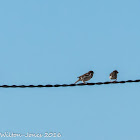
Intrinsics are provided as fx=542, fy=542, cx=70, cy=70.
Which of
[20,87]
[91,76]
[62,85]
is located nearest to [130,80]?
[62,85]

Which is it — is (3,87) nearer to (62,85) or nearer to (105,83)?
(62,85)

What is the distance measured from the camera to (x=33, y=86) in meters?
18.0

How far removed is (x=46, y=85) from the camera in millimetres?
17875

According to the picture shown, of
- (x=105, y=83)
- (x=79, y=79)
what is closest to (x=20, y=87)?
(x=105, y=83)

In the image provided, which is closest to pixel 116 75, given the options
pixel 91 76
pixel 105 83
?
pixel 91 76

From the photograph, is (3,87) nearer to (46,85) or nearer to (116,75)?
(46,85)

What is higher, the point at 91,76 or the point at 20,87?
the point at 91,76

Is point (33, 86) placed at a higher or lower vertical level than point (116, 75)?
lower

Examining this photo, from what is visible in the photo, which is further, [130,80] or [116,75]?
[116,75]

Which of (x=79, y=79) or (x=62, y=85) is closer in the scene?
(x=62, y=85)

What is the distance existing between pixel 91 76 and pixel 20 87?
10940 mm

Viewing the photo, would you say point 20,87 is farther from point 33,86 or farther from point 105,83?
point 105,83

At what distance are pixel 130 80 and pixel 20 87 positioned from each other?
3.69 meters

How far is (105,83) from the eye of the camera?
18562mm
